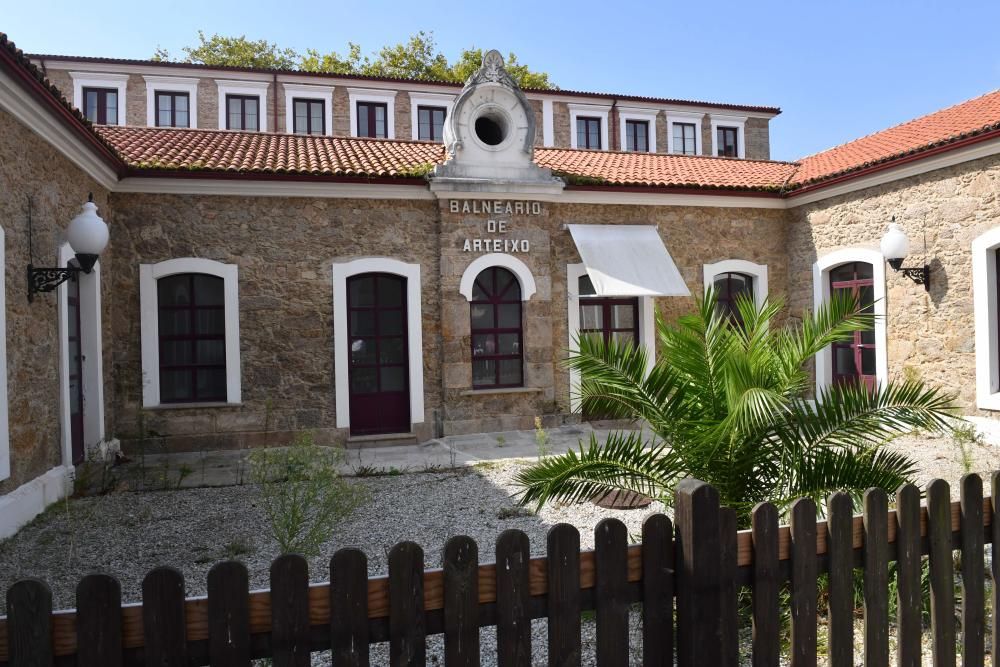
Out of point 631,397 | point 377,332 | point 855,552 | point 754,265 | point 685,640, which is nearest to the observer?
point 685,640

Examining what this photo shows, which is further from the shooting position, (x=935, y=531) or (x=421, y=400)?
(x=421, y=400)

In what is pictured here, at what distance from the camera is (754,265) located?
12.7 meters

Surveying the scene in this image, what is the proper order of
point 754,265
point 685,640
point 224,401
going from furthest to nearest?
1. point 754,265
2. point 224,401
3. point 685,640

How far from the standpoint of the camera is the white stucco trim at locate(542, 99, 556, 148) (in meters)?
25.1

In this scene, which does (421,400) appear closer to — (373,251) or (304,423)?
(304,423)

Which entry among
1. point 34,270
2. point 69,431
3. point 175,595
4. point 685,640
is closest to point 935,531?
point 685,640

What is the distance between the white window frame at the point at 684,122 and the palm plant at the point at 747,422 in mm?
24312

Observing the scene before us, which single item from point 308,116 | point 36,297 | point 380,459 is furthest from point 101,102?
point 380,459

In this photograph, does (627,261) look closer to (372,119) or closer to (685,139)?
(372,119)

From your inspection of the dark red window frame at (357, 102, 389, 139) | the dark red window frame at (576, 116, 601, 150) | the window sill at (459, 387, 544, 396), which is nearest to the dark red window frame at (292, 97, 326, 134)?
the dark red window frame at (357, 102, 389, 139)

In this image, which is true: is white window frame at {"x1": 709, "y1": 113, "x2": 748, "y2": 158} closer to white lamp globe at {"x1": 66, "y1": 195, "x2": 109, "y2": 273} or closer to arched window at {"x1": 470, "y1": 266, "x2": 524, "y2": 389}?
arched window at {"x1": 470, "y1": 266, "x2": 524, "y2": 389}

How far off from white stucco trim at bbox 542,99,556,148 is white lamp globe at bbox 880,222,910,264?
16.2m

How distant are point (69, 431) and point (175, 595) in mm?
7263

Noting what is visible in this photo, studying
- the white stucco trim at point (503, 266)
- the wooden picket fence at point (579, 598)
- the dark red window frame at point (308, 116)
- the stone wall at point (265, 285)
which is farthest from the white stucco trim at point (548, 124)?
the wooden picket fence at point (579, 598)
